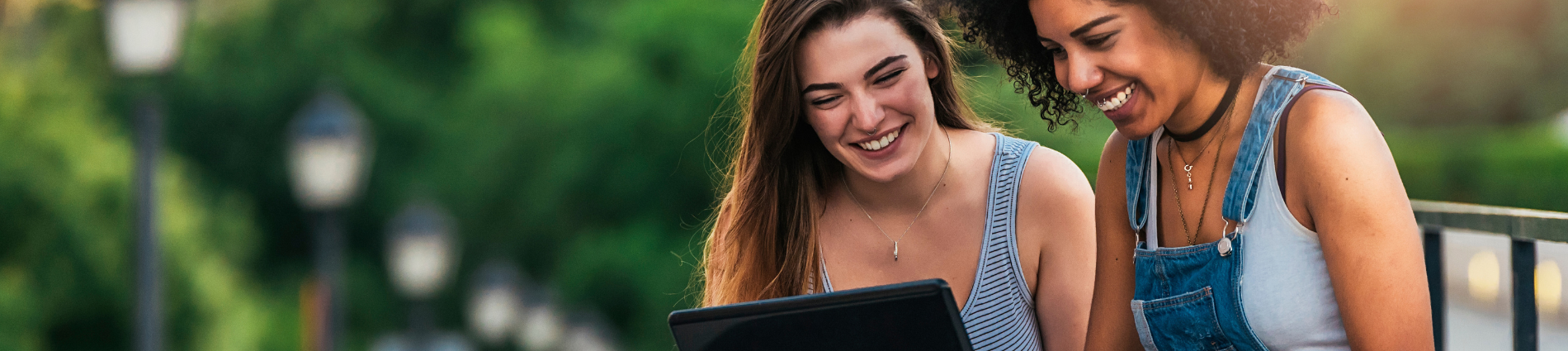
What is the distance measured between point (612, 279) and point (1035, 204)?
19249mm

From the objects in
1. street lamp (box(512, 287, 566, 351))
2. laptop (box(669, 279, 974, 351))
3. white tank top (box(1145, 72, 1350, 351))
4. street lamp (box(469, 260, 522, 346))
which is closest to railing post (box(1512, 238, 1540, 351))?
white tank top (box(1145, 72, 1350, 351))

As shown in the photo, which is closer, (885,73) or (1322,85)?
(1322,85)

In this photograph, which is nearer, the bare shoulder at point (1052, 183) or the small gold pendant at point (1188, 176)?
the small gold pendant at point (1188, 176)

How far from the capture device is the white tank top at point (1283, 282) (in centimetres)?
178

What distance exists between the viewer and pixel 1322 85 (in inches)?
69.4

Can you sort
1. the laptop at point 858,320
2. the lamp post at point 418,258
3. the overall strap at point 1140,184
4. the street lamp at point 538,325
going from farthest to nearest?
the street lamp at point 538,325
the lamp post at point 418,258
the overall strap at point 1140,184
the laptop at point 858,320

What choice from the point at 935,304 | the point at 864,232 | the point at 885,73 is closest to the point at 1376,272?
the point at 935,304

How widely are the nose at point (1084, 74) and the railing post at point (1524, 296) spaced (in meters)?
0.95

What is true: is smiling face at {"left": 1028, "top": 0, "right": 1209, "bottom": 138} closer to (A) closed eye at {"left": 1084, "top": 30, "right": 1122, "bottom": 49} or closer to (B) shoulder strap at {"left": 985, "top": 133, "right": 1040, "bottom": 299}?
(A) closed eye at {"left": 1084, "top": 30, "right": 1122, "bottom": 49}

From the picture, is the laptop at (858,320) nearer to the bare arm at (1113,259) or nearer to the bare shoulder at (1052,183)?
the bare arm at (1113,259)

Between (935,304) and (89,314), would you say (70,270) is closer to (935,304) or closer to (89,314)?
(89,314)

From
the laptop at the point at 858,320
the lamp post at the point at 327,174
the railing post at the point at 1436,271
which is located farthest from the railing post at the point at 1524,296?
Result: the lamp post at the point at 327,174

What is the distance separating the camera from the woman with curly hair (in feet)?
5.43

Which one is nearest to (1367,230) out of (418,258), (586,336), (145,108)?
(145,108)
